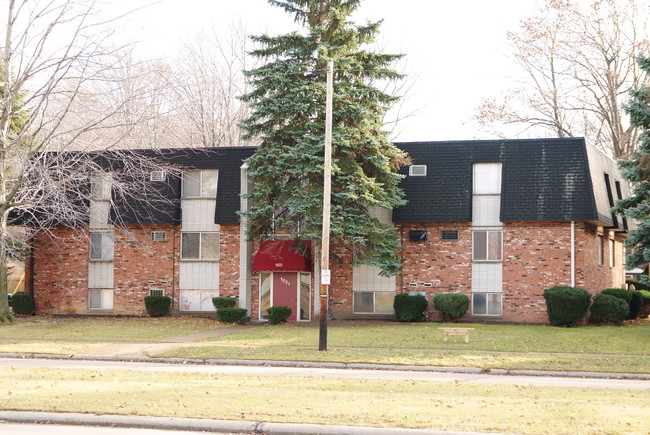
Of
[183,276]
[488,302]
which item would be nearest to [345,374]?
[488,302]

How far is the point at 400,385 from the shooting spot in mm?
14445

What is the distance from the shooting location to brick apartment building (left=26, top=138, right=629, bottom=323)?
105 feet

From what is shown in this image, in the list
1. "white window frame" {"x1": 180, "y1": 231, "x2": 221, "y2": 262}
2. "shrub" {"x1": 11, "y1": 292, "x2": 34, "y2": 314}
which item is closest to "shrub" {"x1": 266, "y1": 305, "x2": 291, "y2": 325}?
"white window frame" {"x1": 180, "y1": 231, "x2": 221, "y2": 262}

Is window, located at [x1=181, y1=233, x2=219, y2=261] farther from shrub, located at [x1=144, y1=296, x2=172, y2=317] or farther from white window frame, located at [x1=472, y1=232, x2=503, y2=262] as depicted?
white window frame, located at [x1=472, y1=232, x2=503, y2=262]

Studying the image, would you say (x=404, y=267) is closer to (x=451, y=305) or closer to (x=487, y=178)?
Result: (x=451, y=305)

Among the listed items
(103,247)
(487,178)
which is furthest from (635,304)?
(103,247)

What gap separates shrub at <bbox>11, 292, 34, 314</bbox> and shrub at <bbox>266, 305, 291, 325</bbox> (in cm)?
1104

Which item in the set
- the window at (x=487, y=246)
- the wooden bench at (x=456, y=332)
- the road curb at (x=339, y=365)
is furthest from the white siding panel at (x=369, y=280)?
the road curb at (x=339, y=365)

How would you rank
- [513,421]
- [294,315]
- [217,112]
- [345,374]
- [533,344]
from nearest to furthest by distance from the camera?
1. [513,421]
2. [345,374]
3. [533,344]
4. [294,315]
5. [217,112]

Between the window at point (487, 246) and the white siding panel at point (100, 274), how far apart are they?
15473mm

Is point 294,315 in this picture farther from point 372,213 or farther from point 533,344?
point 533,344

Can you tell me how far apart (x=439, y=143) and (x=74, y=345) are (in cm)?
1647

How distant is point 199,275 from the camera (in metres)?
34.8

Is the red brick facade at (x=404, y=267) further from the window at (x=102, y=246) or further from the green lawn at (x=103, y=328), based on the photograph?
the green lawn at (x=103, y=328)
